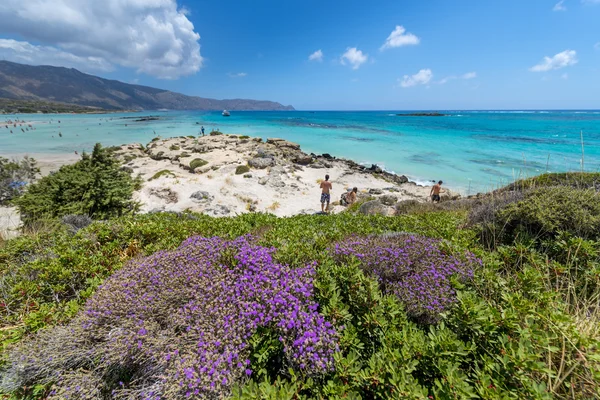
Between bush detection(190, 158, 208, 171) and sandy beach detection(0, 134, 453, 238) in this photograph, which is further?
bush detection(190, 158, 208, 171)

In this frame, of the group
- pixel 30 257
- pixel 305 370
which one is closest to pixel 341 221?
pixel 305 370

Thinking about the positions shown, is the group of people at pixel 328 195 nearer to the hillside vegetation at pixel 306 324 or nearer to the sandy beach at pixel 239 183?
the sandy beach at pixel 239 183

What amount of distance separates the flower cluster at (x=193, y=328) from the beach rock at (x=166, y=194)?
11.4m

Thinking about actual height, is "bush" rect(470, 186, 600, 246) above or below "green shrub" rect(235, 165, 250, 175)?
above

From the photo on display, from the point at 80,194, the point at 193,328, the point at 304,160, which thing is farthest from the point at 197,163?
the point at 193,328

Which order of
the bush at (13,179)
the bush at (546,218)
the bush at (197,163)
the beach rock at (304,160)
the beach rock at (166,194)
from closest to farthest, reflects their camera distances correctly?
the bush at (546,218), the bush at (13,179), the beach rock at (166,194), the bush at (197,163), the beach rock at (304,160)


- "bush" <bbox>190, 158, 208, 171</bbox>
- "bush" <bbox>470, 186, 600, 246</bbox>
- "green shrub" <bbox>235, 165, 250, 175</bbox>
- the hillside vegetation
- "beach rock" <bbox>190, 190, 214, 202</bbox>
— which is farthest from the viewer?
"bush" <bbox>190, 158, 208, 171</bbox>

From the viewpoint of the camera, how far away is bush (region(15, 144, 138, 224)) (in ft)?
26.8

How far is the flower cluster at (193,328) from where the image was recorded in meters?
2.09

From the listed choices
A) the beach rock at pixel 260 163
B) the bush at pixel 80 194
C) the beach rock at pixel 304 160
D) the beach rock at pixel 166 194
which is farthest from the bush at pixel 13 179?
the beach rock at pixel 304 160

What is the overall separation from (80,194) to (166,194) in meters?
5.35

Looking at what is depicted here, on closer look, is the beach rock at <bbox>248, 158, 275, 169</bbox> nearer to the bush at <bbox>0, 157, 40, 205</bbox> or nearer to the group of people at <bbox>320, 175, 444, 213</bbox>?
the group of people at <bbox>320, 175, 444, 213</bbox>

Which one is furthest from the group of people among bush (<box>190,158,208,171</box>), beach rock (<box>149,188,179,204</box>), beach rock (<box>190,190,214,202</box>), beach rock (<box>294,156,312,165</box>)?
bush (<box>190,158,208,171</box>)

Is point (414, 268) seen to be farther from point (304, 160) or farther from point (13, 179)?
point (304, 160)
